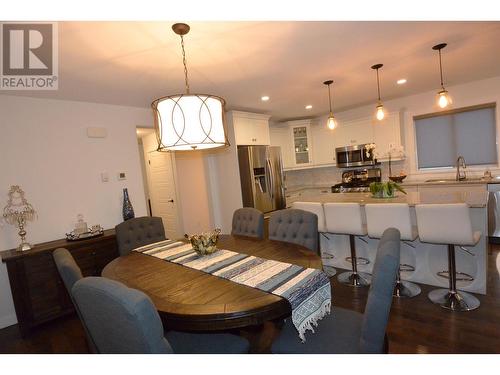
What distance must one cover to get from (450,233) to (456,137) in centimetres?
298

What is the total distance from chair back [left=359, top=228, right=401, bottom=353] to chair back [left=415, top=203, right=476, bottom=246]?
1368mm

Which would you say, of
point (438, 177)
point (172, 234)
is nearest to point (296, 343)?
point (172, 234)

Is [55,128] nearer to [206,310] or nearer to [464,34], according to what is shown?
[206,310]

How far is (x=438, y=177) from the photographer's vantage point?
14.6 feet

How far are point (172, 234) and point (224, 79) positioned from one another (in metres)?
3.02

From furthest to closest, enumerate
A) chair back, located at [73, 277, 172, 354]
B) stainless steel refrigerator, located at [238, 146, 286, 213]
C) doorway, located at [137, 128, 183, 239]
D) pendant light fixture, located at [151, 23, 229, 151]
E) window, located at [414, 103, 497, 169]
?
doorway, located at [137, 128, 183, 239], stainless steel refrigerator, located at [238, 146, 286, 213], window, located at [414, 103, 497, 169], pendant light fixture, located at [151, 23, 229, 151], chair back, located at [73, 277, 172, 354]

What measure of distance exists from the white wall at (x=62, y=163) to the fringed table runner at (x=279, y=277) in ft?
5.82

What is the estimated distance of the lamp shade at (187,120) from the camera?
1557 mm

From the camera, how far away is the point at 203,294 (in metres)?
1.40

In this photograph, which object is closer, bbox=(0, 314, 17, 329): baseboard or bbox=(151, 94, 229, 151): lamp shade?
bbox=(151, 94, 229, 151): lamp shade

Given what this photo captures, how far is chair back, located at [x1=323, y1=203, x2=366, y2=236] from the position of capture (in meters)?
2.76

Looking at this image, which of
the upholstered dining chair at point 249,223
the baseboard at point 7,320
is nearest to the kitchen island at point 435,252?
the upholstered dining chair at point 249,223

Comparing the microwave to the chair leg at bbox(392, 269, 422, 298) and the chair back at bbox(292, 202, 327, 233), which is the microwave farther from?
the chair leg at bbox(392, 269, 422, 298)

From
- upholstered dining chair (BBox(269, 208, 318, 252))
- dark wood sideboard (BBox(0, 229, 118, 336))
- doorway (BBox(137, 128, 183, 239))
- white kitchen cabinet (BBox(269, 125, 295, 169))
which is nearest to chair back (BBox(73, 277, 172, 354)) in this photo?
upholstered dining chair (BBox(269, 208, 318, 252))
